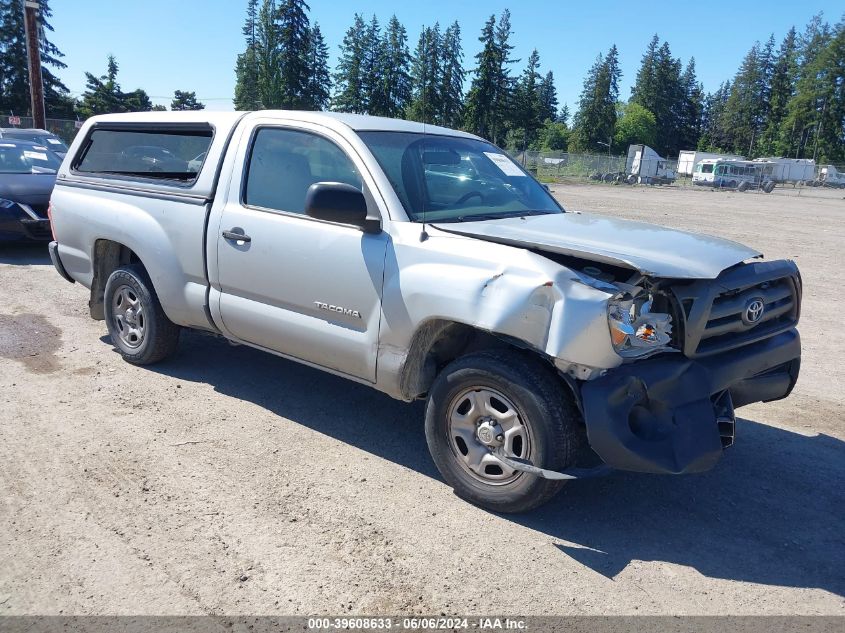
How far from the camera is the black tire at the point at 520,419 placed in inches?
134

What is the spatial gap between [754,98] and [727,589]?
122972mm

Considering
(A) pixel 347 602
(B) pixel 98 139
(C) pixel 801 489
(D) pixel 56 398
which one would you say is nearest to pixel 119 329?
(D) pixel 56 398

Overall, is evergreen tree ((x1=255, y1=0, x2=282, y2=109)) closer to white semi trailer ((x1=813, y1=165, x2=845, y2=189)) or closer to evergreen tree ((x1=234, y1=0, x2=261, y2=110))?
evergreen tree ((x1=234, y1=0, x2=261, y2=110))

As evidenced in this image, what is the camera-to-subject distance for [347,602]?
9.68 feet

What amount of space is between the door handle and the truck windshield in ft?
3.31

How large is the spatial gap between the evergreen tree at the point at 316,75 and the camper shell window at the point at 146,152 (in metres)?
68.9

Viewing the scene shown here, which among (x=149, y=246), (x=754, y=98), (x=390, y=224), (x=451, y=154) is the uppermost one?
(x=754, y=98)

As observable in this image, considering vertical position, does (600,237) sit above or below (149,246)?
above

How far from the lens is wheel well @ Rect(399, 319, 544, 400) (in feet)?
12.6

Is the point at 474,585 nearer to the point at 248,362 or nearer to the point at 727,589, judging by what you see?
the point at 727,589

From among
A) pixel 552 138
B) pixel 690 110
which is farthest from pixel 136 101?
pixel 690 110

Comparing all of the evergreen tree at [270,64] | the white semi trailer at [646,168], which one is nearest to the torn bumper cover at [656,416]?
the white semi trailer at [646,168]

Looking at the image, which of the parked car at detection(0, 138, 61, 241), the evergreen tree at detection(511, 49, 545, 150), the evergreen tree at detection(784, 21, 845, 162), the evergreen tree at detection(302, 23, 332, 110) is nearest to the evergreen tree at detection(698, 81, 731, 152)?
the evergreen tree at detection(784, 21, 845, 162)

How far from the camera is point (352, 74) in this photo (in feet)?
241
